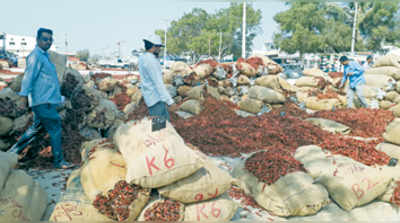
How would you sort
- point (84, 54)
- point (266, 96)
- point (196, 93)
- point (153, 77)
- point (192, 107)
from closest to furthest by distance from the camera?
point (153, 77) → point (192, 107) → point (266, 96) → point (196, 93) → point (84, 54)

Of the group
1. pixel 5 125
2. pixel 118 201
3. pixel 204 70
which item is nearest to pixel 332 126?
pixel 204 70

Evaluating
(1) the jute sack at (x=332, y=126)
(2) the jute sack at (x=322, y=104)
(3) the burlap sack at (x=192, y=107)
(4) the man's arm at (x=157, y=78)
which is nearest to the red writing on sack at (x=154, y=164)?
(4) the man's arm at (x=157, y=78)

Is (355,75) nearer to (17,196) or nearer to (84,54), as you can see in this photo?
(17,196)

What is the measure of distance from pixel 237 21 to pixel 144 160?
183ft

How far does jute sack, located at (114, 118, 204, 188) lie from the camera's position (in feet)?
7.77

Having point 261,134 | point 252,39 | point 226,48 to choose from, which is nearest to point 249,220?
point 261,134

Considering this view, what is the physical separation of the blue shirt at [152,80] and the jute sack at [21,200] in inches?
70.0

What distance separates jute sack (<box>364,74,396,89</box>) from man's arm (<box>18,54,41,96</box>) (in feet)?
31.8

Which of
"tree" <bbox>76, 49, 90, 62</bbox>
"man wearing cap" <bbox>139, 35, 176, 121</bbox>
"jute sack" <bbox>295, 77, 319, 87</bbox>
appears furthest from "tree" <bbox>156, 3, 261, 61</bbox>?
"man wearing cap" <bbox>139, 35, 176, 121</bbox>

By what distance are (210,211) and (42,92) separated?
2.56m

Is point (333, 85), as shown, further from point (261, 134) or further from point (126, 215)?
point (126, 215)

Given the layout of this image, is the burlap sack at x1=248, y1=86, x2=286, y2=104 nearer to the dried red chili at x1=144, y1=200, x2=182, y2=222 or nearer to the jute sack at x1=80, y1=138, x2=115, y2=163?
the jute sack at x1=80, y1=138, x2=115, y2=163

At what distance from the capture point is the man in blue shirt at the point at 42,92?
3576 mm

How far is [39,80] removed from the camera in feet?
11.9
